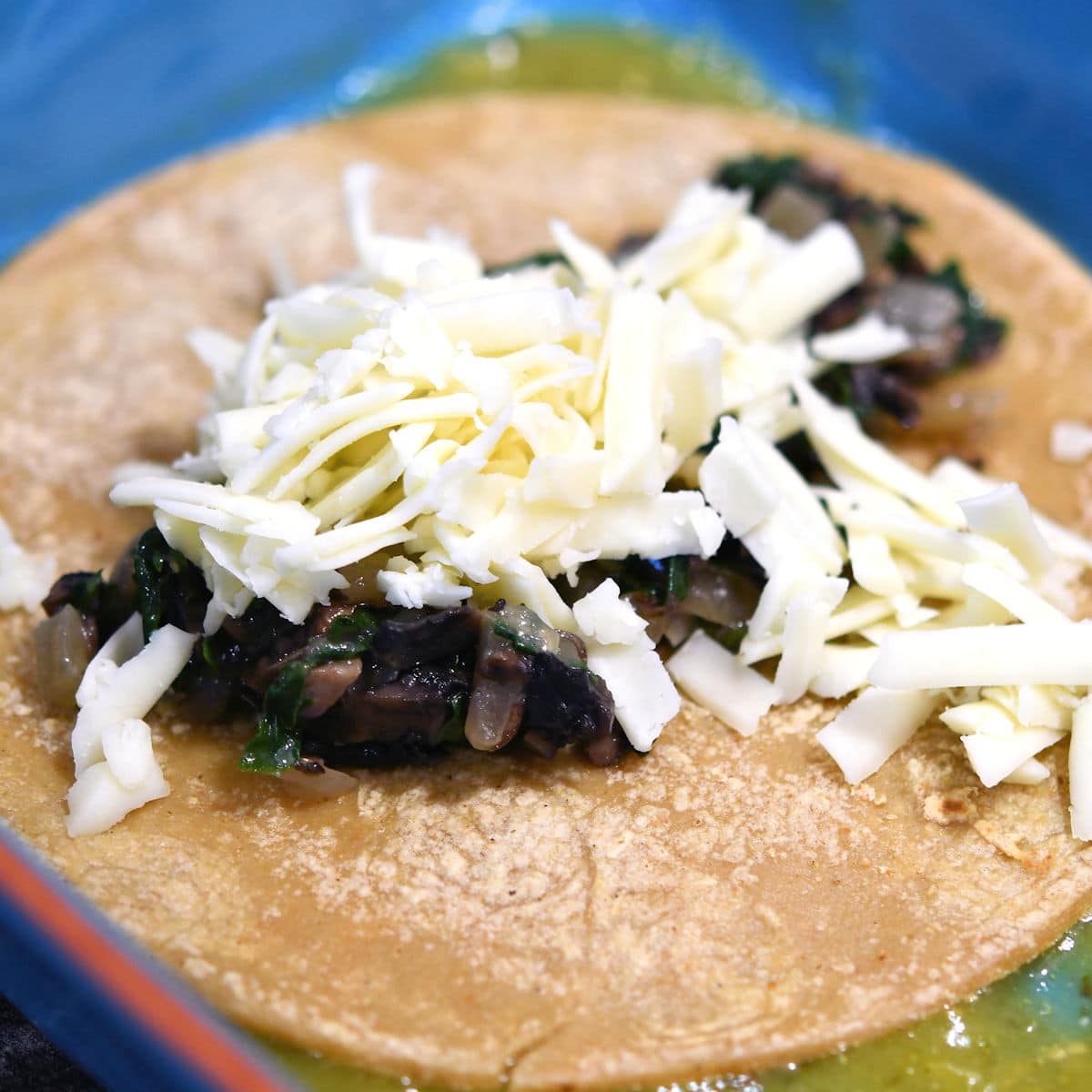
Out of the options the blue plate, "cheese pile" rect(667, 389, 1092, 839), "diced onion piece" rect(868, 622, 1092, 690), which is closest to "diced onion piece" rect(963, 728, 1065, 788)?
"cheese pile" rect(667, 389, 1092, 839)

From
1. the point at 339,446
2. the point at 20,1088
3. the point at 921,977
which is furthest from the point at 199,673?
the point at 921,977

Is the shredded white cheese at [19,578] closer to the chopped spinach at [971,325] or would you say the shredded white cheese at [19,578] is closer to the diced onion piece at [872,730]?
the diced onion piece at [872,730]

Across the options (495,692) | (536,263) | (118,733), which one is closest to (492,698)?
(495,692)

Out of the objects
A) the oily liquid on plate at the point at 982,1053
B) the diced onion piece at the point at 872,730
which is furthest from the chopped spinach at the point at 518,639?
the oily liquid on plate at the point at 982,1053

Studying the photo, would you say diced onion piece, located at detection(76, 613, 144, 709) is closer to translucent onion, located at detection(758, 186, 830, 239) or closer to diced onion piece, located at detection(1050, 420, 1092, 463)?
translucent onion, located at detection(758, 186, 830, 239)

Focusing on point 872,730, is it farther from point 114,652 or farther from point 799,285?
point 114,652

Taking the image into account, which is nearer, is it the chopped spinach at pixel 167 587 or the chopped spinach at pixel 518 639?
the chopped spinach at pixel 518 639

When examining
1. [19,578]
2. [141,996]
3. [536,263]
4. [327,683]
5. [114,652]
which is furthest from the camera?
[536,263]
